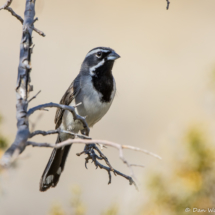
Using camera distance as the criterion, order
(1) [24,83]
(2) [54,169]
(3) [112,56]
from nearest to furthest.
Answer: (1) [24,83] < (3) [112,56] < (2) [54,169]

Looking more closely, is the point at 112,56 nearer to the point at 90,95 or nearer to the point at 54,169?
the point at 90,95

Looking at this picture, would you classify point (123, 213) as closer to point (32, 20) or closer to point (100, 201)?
point (32, 20)

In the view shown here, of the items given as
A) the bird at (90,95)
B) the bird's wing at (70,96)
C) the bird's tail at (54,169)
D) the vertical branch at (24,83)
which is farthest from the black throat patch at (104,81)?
the vertical branch at (24,83)

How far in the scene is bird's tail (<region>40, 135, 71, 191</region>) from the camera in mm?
Result: 4254

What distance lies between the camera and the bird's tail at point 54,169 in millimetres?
4254

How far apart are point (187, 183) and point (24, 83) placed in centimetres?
229

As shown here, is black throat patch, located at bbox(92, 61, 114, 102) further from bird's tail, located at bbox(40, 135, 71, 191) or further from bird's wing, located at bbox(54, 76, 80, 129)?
bird's tail, located at bbox(40, 135, 71, 191)

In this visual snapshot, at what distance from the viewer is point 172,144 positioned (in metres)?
3.97

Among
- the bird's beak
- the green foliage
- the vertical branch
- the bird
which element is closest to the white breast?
the bird

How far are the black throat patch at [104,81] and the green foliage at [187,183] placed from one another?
3.45 feet

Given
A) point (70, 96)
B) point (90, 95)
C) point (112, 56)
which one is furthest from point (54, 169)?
point (112, 56)

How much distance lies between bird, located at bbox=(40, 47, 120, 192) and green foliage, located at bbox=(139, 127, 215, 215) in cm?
102

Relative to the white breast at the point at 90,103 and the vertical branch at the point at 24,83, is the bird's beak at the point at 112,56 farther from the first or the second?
the vertical branch at the point at 24,83

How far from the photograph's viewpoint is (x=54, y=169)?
4434 mm
